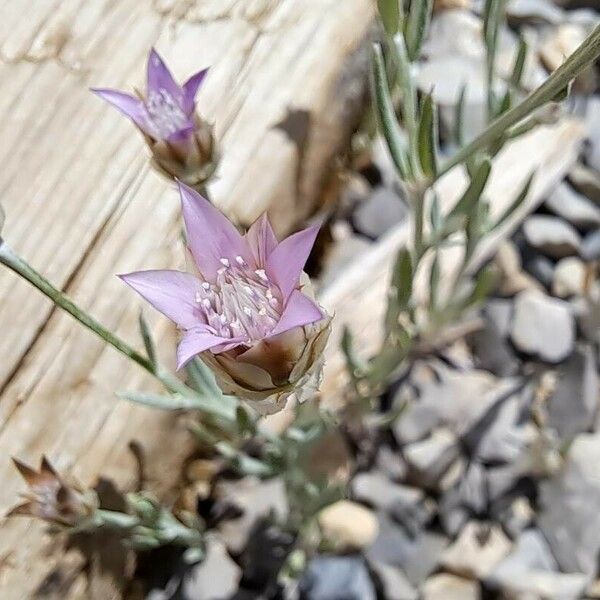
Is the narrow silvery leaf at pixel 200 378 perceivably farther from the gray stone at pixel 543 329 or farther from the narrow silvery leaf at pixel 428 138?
the gray stone at pixel 543 329

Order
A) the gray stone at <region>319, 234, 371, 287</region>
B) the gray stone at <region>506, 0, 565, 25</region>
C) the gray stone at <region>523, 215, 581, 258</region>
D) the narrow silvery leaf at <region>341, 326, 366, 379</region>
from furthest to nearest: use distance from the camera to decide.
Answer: the gray stone at <region>506, 0, 565, 25</region>
the gray stone at <region>523, 215, 581, 258</region>
the gray stone at <region>319, 234, 371, 287</region>
the narrow silvery leaf at <region>341, 326, 366, 379</region>

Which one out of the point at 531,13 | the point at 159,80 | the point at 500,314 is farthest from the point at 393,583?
the point at 531,13

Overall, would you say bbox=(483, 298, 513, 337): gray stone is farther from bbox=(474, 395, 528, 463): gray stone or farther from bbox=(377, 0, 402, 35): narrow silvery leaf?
bbox=(377, 0, 402, 35): narrow silvery leaf

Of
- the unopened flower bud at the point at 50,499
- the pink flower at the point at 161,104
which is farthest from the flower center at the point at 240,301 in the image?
the unopened flower bud at the point at 50,499

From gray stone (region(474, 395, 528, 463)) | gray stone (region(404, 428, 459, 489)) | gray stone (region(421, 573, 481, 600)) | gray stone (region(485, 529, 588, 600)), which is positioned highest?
gray stone (region(404, 428, 459, 489))

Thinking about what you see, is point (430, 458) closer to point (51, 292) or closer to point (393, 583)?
point (393, 583)

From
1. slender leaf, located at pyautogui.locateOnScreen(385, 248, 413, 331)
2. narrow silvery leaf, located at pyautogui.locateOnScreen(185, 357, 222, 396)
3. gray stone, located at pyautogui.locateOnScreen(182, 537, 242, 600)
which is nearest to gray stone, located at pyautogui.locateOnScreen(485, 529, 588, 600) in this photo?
gray stone, located at pyautogui.locateOnScreen(182, 537, 242, 600)

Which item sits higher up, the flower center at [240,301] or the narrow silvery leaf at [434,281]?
the flower center at [240,301]
